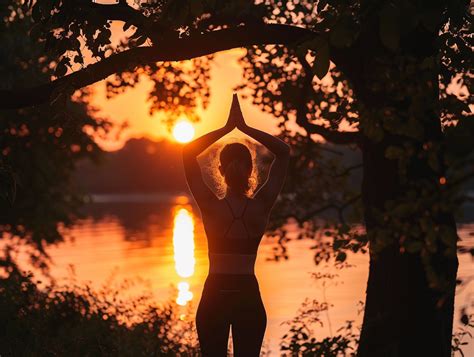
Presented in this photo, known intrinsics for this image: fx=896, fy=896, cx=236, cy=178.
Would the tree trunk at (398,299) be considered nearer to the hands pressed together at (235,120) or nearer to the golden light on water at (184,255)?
the hands pressed together at (235,120)

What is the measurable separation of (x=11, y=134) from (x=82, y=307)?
10.9 meters

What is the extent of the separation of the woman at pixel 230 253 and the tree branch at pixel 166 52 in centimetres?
140

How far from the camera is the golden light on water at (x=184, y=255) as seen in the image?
3824 cm

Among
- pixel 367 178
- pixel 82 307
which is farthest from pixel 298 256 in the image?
pixel 367 178

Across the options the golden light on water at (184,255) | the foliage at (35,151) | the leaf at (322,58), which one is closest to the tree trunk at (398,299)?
the leaf at (322,58)

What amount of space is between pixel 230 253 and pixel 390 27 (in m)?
3.35

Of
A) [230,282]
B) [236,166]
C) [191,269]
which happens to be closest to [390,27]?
[236,166]

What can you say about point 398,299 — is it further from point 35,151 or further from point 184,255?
point 184,255

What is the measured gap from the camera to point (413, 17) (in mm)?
4344

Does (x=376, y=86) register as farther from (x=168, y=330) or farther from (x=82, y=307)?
(x=82, y=307)

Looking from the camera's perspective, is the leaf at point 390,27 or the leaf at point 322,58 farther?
the leaf at point 322,58

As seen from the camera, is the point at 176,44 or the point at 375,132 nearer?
the point at 375,132

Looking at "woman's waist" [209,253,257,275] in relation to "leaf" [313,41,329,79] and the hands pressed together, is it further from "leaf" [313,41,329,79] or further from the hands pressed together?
"leaf" [313,41,329,79]

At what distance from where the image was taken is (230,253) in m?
7.22
